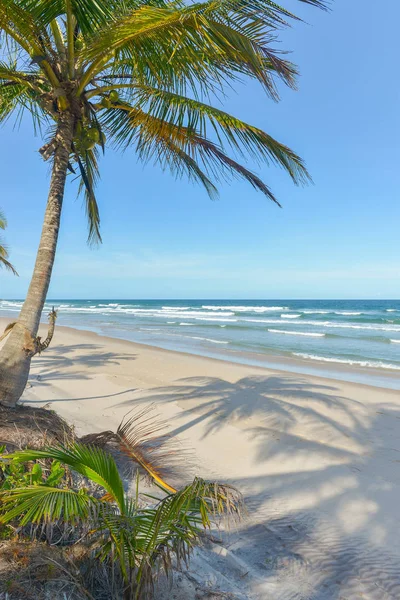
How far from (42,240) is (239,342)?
14735 millimetres

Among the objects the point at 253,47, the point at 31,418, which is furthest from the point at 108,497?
the point at 253,47

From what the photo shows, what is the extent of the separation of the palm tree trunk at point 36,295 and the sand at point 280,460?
1663 mm

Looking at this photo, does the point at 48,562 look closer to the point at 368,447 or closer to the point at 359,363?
the point at 368,447

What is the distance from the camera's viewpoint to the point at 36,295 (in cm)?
369

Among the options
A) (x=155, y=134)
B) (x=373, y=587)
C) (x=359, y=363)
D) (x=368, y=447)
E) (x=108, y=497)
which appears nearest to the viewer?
(x=108, y=497)

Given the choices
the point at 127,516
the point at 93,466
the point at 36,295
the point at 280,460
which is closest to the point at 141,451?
the point at 127,516

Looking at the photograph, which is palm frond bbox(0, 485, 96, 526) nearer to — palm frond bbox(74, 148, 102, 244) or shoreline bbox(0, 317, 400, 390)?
palm frond bbox(74, 148, 102, 244)

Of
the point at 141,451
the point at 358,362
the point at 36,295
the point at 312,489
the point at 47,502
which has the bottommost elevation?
the point at 358,362

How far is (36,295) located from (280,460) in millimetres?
3295

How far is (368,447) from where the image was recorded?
494cm

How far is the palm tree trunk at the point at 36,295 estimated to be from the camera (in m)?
3.53

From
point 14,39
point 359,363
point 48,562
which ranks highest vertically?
point 14,39

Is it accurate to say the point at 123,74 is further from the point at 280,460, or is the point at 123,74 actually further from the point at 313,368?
the point at 313,368

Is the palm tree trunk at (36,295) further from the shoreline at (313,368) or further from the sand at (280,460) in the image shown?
the shoreline at (313,368)
